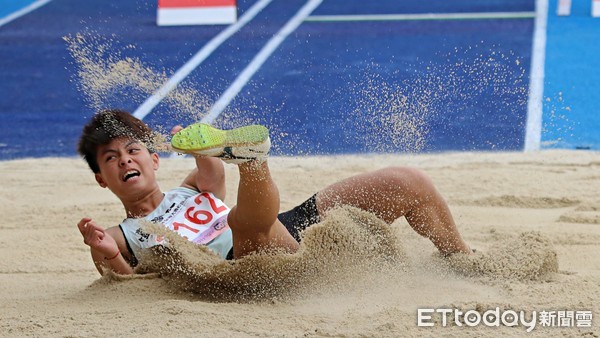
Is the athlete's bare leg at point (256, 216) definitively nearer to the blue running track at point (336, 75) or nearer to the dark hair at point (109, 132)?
the dark hair at point (109, 132)

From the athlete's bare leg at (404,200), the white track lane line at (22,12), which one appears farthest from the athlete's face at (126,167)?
the white track lane line at (22,12)

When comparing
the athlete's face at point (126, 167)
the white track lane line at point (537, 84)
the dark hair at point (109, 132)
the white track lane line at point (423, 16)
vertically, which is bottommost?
the athlete's face at point (126, 167)

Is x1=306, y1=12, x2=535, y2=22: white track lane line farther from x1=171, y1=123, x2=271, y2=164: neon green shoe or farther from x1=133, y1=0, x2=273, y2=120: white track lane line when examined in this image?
x1=171, y1=123, x2=271, y2=164: neon green shoe

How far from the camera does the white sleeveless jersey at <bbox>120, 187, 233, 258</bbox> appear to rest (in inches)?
155

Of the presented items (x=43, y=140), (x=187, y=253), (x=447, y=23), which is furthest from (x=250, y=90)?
(x=187, y=253)

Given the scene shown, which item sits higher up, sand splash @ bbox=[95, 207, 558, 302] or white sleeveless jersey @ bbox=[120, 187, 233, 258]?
white sleeveless jersey @ bbox=[120, 187, 233, 258]

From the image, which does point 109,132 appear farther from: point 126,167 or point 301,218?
point 301,218

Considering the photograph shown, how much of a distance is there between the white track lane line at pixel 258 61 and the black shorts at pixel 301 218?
274 centimetres

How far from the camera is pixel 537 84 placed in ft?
24.8

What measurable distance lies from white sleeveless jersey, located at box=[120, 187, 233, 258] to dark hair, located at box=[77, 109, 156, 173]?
0.24 meters

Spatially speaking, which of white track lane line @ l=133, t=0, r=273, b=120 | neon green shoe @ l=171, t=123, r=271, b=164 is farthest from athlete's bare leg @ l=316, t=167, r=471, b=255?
white track lane line @ l=133, t=0, r=273, b=120

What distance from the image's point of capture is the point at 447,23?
9133 millimetres

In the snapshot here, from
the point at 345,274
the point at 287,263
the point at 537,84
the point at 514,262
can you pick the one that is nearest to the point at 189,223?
the point at 287,263

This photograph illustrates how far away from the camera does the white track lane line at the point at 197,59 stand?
285 inches
